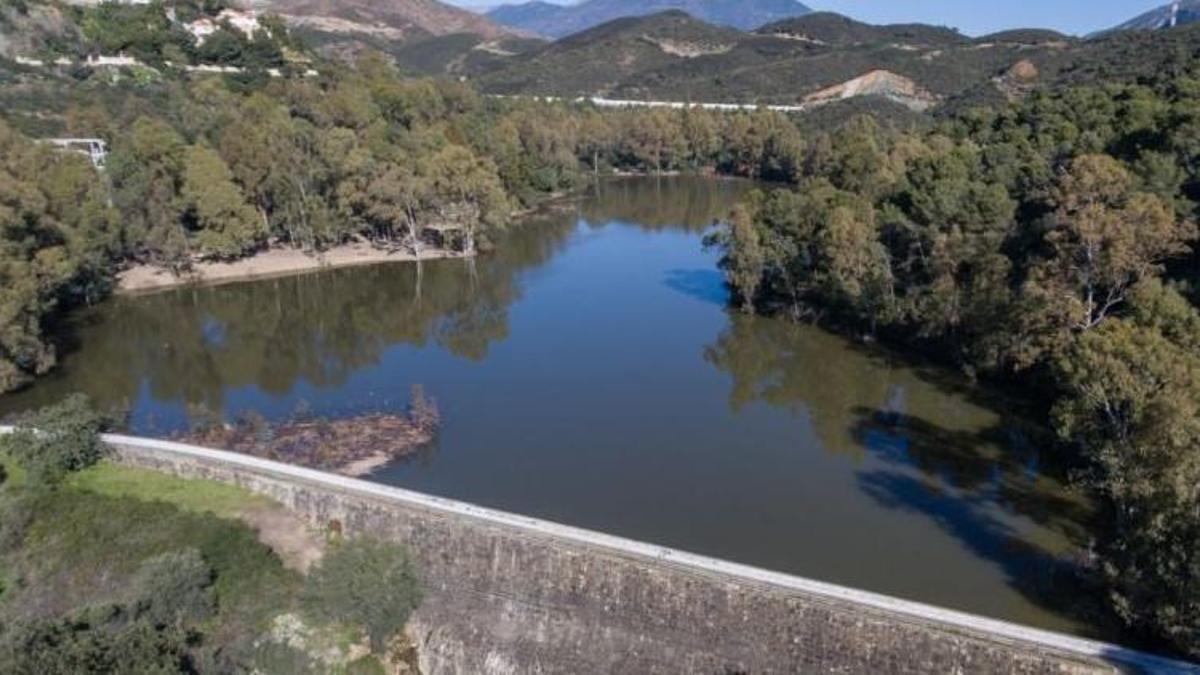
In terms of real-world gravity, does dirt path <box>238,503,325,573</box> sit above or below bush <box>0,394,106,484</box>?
below

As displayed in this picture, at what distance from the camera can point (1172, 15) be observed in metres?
102

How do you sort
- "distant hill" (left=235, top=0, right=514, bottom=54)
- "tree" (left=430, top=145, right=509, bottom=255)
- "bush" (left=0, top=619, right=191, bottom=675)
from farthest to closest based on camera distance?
"distant hill" (left=235, top=0, right=514, bottom=54), "tree" (left=430, top=145, right=509, bottom=255), "bush" (left=0, top=619, right=191, bottom=675)

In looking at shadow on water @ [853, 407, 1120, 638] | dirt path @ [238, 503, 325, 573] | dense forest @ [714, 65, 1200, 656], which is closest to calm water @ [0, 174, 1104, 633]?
shadow on water @ [853, 407, 1120, 638]

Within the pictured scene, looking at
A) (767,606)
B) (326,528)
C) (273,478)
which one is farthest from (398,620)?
(767,606)

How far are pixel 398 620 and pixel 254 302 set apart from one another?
98.0 feet

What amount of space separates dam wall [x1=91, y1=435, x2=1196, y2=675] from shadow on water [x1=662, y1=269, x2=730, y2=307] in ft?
85.3

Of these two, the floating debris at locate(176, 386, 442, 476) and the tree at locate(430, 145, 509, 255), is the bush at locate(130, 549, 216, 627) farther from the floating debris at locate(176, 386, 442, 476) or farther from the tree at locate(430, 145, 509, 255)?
the tree at locate(430, 145, 509, 255)

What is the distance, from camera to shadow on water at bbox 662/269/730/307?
143 ft

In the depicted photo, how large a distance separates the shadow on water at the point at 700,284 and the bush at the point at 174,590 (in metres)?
29.0

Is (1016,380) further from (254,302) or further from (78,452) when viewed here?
(254,302)

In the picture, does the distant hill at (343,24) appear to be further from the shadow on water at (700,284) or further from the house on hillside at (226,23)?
the shadow on water at (700,284)

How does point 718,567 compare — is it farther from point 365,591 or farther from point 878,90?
point 878,90

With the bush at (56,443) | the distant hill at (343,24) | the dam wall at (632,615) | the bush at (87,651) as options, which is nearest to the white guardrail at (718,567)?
the dam wall at (632,615)

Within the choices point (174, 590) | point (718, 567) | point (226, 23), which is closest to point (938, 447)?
point (718, 567)
